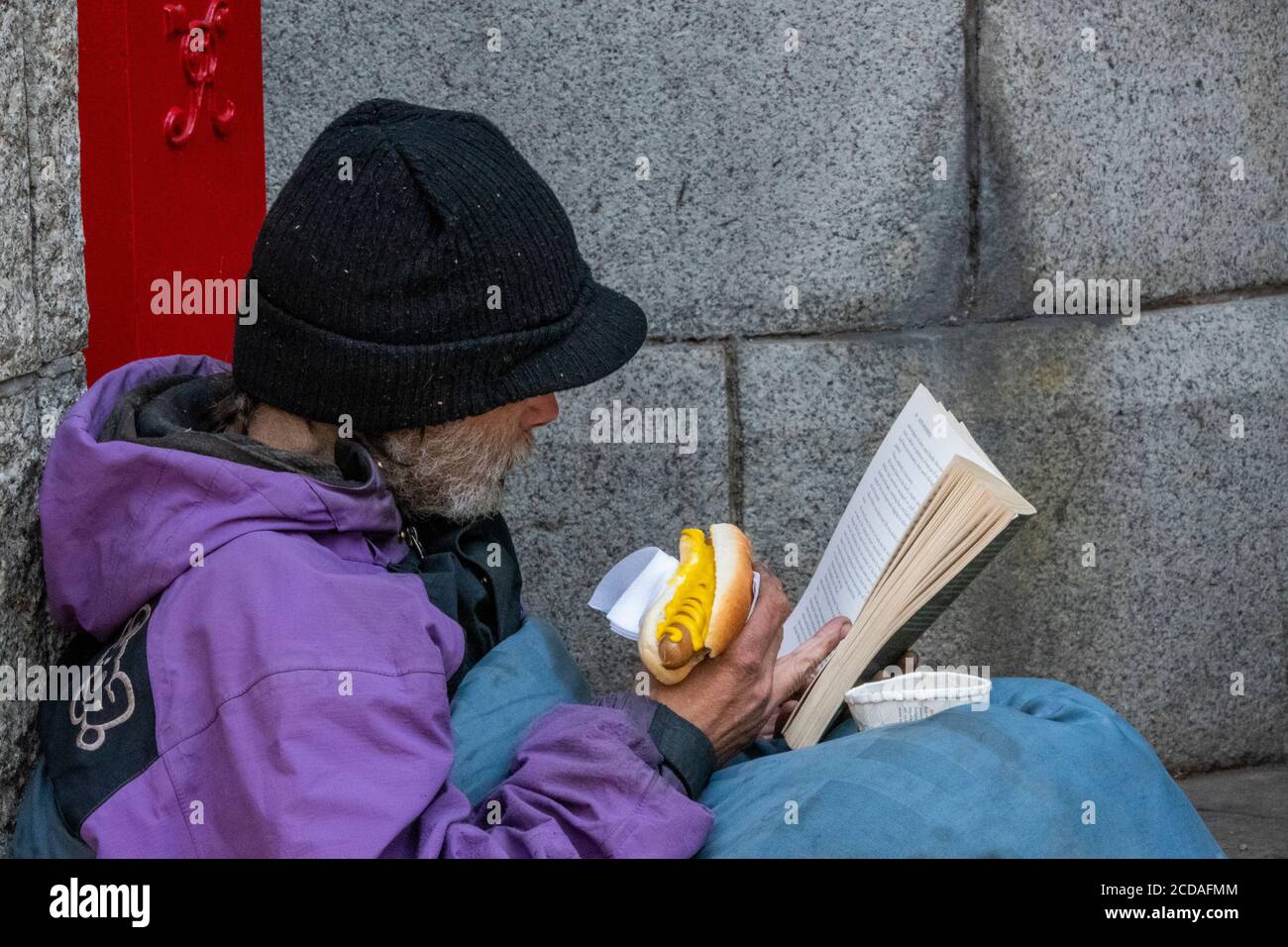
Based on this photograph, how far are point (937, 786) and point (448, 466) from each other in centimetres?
81

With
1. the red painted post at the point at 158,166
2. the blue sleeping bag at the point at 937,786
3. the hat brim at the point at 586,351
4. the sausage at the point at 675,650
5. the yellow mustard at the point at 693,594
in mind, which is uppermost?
the red painted post at the point at 158,166

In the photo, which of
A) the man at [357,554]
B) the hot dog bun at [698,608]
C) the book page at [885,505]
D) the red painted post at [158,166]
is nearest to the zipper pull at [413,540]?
the man at [357,554]

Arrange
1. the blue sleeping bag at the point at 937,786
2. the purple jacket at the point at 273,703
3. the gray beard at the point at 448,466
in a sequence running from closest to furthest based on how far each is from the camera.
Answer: the purple jacket at the point at 273,703 → the blue sleeping bag at the point at 937,786 → the gray beard at the point at 448,466

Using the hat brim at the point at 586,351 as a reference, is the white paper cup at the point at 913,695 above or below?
below

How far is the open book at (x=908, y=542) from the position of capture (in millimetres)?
1829

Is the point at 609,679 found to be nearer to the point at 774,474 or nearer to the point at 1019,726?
the point at 774,474

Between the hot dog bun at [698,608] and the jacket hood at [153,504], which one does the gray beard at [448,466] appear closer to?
the jacket hood at [153,504]

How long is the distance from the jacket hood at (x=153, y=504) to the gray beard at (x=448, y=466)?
15cm

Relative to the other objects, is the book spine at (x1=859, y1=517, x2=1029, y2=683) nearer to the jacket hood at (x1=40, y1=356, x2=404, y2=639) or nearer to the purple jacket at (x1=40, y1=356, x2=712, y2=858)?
the purple jacket at (x1=40, y1=356, x2=712, y2=858)

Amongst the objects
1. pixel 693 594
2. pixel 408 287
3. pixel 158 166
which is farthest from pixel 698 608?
pixel 158 166

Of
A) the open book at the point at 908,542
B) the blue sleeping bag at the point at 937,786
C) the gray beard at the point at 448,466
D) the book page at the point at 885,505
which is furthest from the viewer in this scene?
the gray beard at the point at 448,466

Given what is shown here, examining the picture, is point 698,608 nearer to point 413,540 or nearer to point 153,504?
point 413,540

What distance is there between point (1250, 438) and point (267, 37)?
95.1 inches

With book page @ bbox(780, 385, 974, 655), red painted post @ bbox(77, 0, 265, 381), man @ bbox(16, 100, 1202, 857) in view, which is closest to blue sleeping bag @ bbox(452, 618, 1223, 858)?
man @ bbox(16, 100, 1202, 857)
